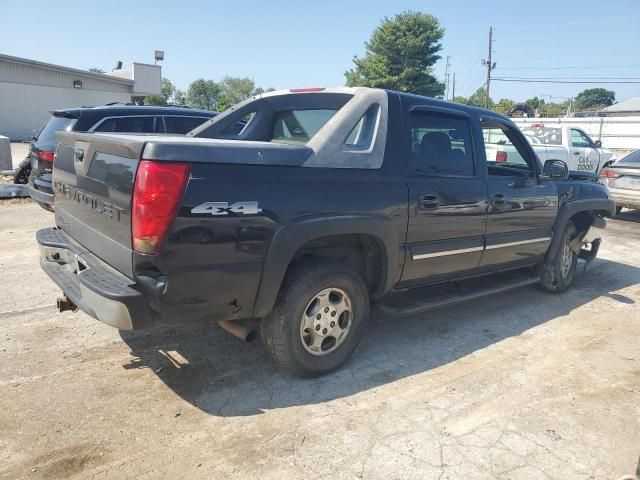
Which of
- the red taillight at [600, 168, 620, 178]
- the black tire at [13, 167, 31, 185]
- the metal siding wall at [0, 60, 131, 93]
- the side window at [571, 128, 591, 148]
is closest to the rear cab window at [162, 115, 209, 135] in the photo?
the black tire at [13, 167, 31, 185]

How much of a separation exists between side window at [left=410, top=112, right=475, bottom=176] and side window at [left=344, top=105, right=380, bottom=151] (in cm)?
37

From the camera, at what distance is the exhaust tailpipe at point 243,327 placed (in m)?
3.31

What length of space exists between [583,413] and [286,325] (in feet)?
6.48

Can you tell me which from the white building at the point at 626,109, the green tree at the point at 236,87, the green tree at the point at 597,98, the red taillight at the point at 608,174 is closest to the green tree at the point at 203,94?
the green tree at the point at 236,87

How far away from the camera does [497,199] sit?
4.49 meters

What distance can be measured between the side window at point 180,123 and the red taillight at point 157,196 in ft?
19.2

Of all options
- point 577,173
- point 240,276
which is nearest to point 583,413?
point 240,276

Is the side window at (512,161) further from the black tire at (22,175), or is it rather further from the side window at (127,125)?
the black tire at (22,175)

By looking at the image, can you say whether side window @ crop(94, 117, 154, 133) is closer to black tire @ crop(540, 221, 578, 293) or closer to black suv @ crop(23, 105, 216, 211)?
black suv @ crop(23, 105, 216, 211)

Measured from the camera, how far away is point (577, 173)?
6.00 m

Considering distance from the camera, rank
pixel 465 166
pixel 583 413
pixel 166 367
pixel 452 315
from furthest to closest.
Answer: pixel 452 315, pixel 465 166, pixel 166 367, pixel 583 413

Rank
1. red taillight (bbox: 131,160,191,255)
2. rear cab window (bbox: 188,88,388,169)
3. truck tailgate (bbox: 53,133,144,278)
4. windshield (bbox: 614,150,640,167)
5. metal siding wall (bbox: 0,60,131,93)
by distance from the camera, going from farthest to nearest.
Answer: metal siding wall (bbox: 0,60,131,93) → windshield (bbox: 614,150,640,167) → rear cab window (bbox: 188,88,388,169) → truck tailgate (bbox: 53,133,144,278) → red taillight (bbox: 131,160,191,255)

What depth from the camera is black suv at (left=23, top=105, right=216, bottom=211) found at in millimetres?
7160

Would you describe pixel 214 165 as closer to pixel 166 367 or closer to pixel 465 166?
pixel 166 367
